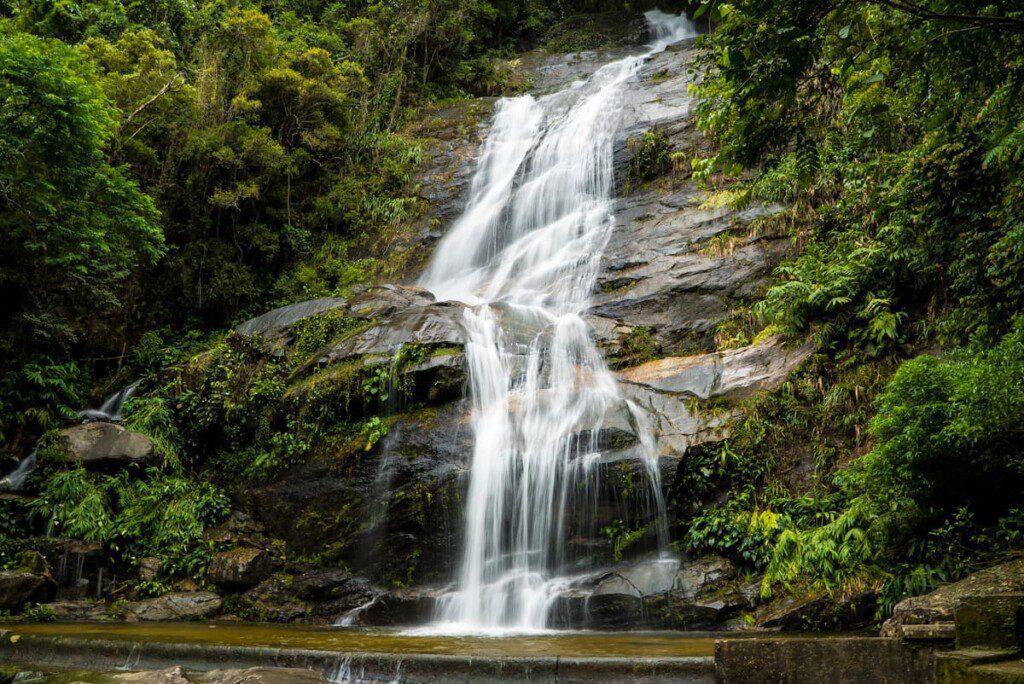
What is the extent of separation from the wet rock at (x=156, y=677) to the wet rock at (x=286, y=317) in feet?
27.1

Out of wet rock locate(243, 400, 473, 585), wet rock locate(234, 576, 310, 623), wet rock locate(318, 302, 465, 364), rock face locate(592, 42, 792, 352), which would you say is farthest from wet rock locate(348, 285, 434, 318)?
wet rock locate(234, 576, 310, 623)

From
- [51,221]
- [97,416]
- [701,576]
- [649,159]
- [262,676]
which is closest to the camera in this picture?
[262,676]

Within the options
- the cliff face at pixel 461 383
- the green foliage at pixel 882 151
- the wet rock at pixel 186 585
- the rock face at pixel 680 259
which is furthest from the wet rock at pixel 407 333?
the green foliage at pixel 882 151

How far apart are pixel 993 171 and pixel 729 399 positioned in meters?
4.16

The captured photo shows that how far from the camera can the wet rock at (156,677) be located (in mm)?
5480

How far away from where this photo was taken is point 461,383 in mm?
10961

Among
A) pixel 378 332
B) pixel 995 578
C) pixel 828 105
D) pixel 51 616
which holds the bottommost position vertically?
pixel 51 616

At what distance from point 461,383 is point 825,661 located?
748 centimetres

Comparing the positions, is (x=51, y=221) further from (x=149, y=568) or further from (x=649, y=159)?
(x=649, y=159)

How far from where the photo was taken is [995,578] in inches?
216

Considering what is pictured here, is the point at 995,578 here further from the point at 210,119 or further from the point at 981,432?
the point at 210,119

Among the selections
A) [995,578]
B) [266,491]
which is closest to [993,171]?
[995,578]

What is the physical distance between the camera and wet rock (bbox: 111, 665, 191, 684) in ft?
18.0

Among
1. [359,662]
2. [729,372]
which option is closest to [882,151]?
[729,372]
